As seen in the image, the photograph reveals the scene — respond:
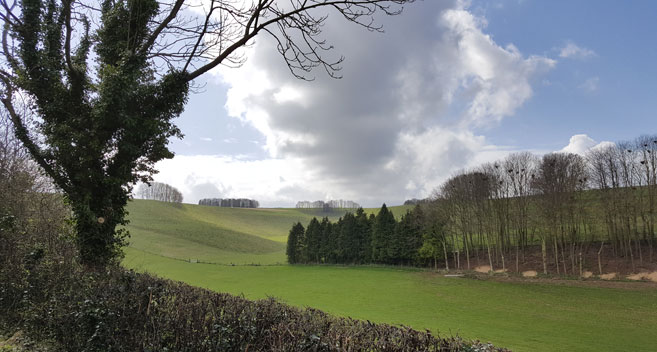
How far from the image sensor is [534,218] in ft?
138

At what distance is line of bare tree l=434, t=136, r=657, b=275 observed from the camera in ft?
125

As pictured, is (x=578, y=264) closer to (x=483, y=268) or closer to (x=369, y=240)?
(x=483, y=268)

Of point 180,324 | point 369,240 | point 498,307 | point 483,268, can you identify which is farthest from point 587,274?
point 180,324

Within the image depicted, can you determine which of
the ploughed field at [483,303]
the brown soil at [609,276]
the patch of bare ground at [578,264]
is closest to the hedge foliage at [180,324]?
the ploughed field at [483,303]

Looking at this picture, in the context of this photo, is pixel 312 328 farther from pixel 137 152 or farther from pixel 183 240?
pixel 183 240

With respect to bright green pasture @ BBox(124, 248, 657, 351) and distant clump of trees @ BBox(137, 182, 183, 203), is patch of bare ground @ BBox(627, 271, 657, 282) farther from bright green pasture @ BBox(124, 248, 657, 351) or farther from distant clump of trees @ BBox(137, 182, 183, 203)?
distant clump of trees @ BBox(137, 182, 183, 203)

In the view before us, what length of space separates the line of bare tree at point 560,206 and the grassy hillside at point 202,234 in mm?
37317

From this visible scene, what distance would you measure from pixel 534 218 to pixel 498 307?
24.6 meters

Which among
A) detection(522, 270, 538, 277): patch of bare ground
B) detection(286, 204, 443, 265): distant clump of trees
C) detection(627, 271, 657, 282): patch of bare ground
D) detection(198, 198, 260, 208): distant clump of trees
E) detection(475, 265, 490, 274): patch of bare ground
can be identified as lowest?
detection(475, 265, 490, 274): patch of bare ground

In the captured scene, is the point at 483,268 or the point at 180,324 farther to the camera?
the point at 483,268

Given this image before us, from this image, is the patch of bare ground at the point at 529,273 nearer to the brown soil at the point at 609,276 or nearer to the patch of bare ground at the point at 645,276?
the brown soil at the point at 609,276

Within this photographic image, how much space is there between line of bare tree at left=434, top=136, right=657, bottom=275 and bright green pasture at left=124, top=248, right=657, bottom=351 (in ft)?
33.9

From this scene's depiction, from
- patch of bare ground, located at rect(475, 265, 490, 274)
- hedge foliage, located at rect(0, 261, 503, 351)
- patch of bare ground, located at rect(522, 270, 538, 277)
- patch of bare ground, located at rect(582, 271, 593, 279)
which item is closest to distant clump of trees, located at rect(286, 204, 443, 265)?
patch of bare ground, located at rect(475, 265, 490, 274)

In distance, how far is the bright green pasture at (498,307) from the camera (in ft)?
47.5
